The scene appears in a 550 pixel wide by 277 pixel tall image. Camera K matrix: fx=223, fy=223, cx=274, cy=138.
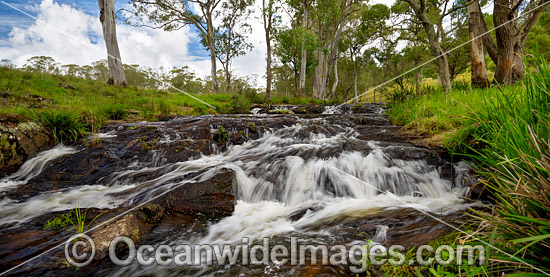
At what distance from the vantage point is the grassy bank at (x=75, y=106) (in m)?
4.66

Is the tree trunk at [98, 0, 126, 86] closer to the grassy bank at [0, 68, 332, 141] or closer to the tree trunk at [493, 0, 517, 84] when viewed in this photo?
the grassy bank at [0, 68, 332, 141]

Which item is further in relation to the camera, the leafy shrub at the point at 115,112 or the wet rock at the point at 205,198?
the leafy shrub at the point at 115,112

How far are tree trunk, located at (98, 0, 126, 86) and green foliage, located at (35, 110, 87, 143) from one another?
9623mm

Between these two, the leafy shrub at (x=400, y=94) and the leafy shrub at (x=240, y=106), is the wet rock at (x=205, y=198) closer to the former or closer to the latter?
the leafy shrub at (x=400, y=94)

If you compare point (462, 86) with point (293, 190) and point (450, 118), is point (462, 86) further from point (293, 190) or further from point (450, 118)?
point (293, 190)

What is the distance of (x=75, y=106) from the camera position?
5.95 m

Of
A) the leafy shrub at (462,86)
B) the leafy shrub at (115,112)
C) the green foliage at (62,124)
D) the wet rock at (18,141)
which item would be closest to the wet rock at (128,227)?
the wet rock at (18,141)

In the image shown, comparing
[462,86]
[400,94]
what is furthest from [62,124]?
[462,86]

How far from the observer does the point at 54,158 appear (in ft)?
13.3

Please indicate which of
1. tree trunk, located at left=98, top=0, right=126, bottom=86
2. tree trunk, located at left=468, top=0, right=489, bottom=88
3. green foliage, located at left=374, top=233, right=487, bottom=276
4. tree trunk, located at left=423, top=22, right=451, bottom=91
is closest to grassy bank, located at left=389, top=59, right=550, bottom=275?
green foliage, located at left=374, top=233, right=487, bottom=276

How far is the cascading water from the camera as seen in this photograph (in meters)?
2.29

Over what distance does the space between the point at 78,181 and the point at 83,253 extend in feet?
8.02

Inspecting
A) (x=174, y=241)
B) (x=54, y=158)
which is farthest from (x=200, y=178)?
(x=54, y=158)

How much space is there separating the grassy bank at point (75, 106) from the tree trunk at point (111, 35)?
2.34 m
